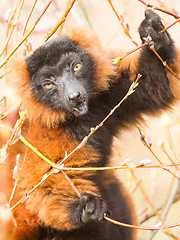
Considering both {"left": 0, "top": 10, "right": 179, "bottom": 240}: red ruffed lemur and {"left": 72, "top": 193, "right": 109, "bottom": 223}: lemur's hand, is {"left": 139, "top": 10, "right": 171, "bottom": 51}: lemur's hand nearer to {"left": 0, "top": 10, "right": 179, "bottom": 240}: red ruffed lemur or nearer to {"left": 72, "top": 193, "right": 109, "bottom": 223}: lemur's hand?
{"left": 0, "top": 10, "right": 179, "bottom": 240}: red ruffed lemur

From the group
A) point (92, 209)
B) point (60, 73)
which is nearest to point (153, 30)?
point (60, 73)

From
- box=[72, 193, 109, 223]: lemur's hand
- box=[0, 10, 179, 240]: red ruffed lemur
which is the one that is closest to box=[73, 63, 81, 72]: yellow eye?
box=[0, 10, 179, 240]: red ruffed lemur

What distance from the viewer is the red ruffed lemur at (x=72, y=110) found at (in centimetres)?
390

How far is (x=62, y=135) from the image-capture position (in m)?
4.21

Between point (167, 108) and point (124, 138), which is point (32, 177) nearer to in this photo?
point (124, 138)

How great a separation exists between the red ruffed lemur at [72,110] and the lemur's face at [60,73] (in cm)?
1

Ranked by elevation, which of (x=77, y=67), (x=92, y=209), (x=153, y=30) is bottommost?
(x=92, y=209)

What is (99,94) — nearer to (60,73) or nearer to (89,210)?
(60,73)

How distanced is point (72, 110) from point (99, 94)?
0.59 metres

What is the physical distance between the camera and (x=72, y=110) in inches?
154

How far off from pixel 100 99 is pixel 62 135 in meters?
0.64

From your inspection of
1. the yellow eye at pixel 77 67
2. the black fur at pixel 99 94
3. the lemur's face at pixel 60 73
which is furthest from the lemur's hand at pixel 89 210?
the yellow eye at pixel 77 67

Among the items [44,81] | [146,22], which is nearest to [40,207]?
[44,81]

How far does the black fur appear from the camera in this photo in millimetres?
3988
